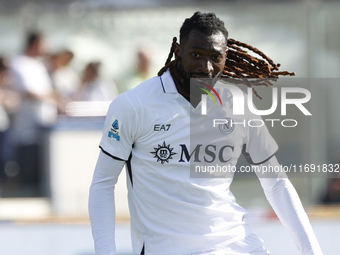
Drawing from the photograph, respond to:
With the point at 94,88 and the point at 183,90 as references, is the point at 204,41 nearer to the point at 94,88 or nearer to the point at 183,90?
the point at 183,90

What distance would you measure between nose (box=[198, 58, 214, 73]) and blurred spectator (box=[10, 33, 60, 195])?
11.8ft

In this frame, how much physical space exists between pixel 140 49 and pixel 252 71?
Result: 4127 millimetres

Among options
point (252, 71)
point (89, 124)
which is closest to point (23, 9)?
point (89, 124)

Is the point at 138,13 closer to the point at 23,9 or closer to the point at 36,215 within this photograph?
the point at 23,9

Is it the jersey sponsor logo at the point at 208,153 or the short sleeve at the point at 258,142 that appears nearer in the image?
the jersey sponsor logo at the point at 208,153

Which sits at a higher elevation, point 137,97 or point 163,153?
point 137,97

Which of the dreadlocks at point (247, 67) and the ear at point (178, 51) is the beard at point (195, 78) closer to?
the ear at point (178, 51)

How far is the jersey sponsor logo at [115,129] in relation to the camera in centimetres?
204

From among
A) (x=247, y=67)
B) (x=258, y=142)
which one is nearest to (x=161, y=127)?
(x=258, y=142)

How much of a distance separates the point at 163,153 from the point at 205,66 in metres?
0.36

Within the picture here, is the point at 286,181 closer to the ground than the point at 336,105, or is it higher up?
closer to the ground

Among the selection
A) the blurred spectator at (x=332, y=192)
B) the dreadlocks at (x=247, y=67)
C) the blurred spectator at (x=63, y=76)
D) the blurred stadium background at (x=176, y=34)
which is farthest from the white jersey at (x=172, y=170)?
the blurred spectator at (x=63, y=76)

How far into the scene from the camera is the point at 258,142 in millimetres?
2230

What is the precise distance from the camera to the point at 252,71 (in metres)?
2.44
